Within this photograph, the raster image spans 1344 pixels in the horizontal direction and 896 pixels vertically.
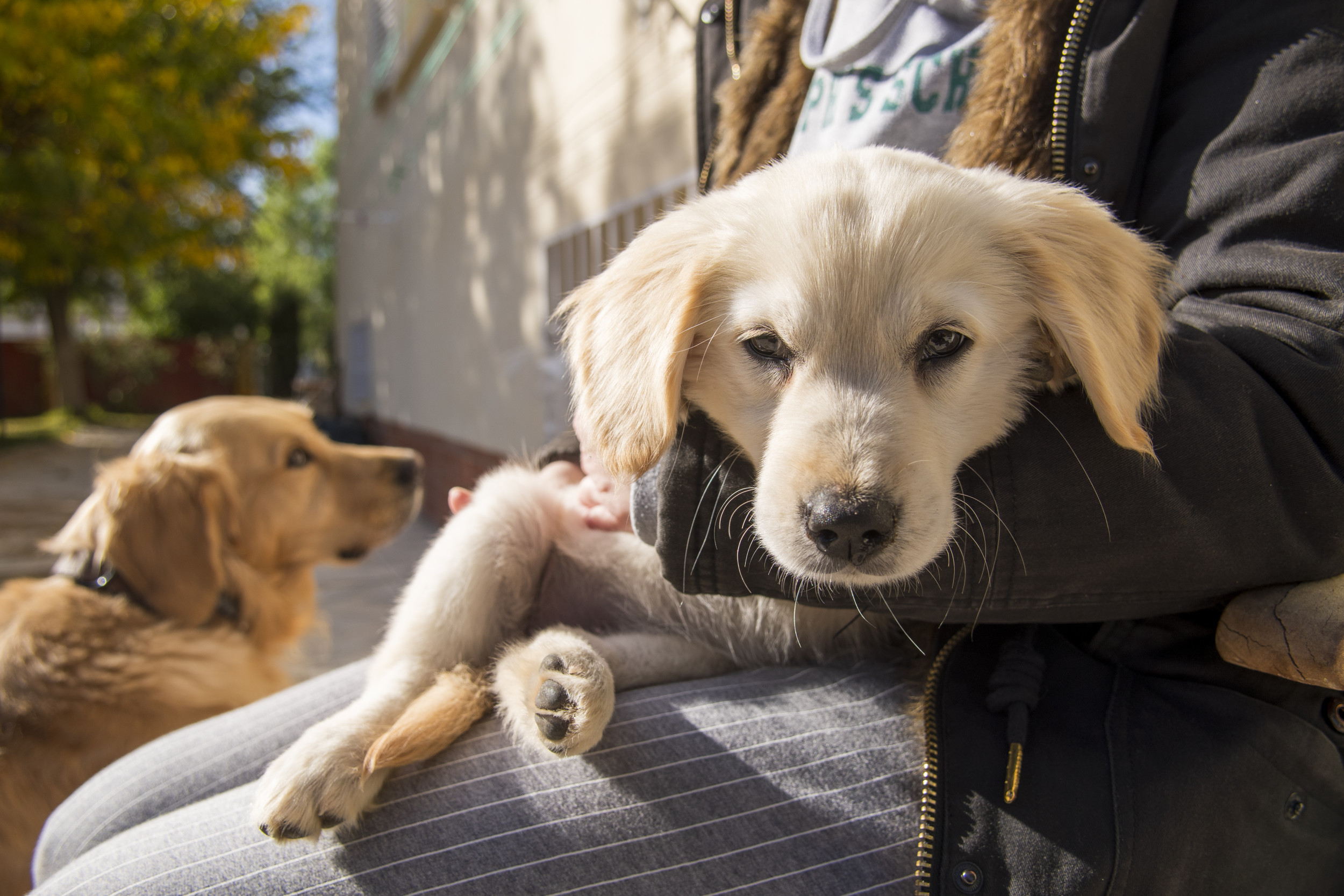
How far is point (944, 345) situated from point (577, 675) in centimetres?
78

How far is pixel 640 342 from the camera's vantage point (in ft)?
4.40

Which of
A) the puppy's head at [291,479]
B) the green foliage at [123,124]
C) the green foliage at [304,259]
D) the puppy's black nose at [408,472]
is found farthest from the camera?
the green foliage at [304,259]

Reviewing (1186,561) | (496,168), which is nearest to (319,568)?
(496,168)

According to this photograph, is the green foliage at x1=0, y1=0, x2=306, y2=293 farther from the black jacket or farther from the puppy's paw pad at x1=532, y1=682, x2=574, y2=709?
the black jacket

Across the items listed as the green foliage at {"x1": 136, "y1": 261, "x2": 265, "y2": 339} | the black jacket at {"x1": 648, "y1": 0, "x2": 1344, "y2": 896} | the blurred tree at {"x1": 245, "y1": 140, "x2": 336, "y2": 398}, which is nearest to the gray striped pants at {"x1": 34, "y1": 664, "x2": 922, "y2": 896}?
the black jacket at {"x1": 648, "y1": 0, "x2": 1344, "y2": 896}

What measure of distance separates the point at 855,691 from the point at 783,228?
790 millimetres

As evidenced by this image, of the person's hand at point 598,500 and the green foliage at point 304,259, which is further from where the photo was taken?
the green foliage at point 304,259

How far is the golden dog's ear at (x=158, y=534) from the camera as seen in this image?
2.46m

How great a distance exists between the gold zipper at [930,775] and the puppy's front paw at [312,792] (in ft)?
2.68

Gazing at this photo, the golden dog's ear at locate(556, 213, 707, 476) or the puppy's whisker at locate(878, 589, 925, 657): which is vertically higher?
the golden dog's ear at locate(556, 213, 707, 476)

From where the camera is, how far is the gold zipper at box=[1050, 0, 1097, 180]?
54.9 inches

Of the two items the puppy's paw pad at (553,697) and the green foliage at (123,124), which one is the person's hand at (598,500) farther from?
the green foliage at (123,124)

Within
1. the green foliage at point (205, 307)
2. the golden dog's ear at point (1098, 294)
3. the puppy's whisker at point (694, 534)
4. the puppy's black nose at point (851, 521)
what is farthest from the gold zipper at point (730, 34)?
the green foliage at point (205, 307)

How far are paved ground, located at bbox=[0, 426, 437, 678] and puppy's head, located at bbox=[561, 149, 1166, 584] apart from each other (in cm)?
249
